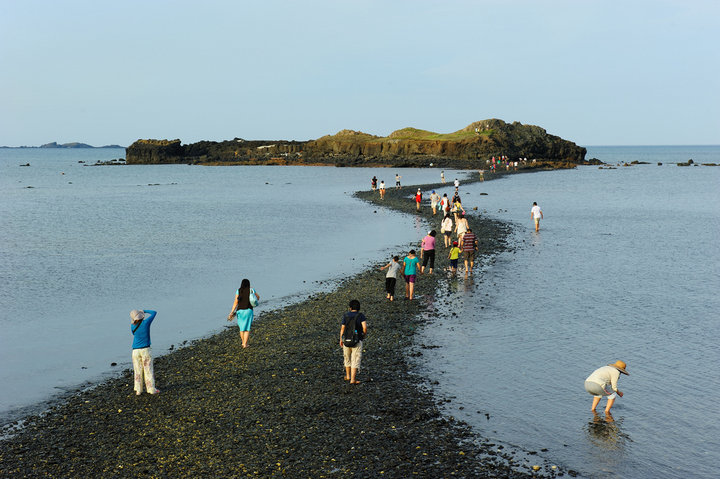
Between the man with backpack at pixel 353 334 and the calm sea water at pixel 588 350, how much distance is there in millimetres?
2263

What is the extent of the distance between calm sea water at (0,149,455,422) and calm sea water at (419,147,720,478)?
8.17m

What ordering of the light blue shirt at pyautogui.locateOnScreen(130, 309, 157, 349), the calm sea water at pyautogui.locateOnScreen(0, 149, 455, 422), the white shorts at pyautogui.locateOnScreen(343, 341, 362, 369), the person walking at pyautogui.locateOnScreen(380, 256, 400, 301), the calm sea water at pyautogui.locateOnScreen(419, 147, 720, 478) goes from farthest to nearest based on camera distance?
the person walking at pyautogui.locateOnScreen(380, 256, 400, 301)
the calm sea water at pyautogui.locateOnScreen(0, 149, 455, 422)
the white shorts at pyautogui.locateOnScreen(343, 341, 362, 369)
the light blue shirt at pyautogui.locateOnScreen(130, 309, 157, 349)
the calm sea water at pyautogui.locateOnScreen(419, 147, 720, 478)

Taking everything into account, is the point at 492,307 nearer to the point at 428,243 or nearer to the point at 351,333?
the point at 428,243

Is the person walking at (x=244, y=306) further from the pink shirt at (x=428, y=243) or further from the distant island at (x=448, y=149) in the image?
the distant island at (x=448, y=149)

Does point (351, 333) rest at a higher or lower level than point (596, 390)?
higher

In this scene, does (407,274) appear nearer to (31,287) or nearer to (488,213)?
(31,287)

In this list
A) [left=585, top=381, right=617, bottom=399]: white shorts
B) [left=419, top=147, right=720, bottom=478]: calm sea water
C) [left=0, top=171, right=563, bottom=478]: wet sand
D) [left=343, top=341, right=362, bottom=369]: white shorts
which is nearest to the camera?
[left=0, top=171, right=563, bottom=478]: wet sand

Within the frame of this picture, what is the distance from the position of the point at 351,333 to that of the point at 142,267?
73.1 feet

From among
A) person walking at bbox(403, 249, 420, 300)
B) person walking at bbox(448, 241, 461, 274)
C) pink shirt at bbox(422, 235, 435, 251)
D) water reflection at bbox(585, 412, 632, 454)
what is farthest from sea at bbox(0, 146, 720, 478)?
pink shirt at bbox(422, 235, 435, 251)

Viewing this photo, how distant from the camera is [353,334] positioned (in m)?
13.4

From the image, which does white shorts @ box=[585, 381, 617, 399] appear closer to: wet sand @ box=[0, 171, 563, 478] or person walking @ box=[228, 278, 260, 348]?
wet sand @ box=[0, 171, 563, 478]

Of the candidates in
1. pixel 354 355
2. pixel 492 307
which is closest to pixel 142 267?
pixel 492 307

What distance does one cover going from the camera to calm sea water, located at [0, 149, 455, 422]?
17953 mm

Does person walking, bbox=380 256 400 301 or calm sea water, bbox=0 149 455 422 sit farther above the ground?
person walking, bbox=380 256 400 301
